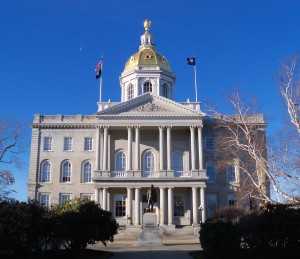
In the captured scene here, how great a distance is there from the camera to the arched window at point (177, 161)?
51.9 m

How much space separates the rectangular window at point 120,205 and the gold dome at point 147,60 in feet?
65.6

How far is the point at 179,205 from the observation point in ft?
166

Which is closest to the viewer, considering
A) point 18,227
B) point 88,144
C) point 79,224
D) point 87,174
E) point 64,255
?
point 18,227

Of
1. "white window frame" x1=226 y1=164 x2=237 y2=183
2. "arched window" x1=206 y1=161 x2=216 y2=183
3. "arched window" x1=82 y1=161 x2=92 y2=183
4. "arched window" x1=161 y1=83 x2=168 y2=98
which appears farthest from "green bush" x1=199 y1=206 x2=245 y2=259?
"arched window" x1=161 y1=83 x2=168 y2=98

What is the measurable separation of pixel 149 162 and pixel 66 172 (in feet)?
35.3

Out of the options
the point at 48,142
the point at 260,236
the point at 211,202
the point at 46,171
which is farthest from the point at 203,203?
the point at 260,236

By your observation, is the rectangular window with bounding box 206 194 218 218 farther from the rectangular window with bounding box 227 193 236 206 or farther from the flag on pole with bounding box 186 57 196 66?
the flag on pole with bounding box 186 57 196 66

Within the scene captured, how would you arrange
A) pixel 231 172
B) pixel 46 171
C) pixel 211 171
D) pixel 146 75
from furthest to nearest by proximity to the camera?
pixel 146 75 → pixel 46 171 → pixel 231 172 → pixel 211 171

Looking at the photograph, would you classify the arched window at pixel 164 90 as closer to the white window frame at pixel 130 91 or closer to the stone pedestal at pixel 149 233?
the white window frame at pixel 130 91

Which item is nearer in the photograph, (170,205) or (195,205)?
(170,205)

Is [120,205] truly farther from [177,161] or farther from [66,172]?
[177,161]

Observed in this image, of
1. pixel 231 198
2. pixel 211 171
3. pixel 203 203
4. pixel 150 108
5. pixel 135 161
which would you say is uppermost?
pixel 150 108

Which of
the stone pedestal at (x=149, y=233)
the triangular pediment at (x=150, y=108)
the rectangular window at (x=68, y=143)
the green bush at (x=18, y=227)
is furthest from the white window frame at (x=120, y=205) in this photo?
the green bush at (x=18, y=227)

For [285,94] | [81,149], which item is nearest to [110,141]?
[81,149]
